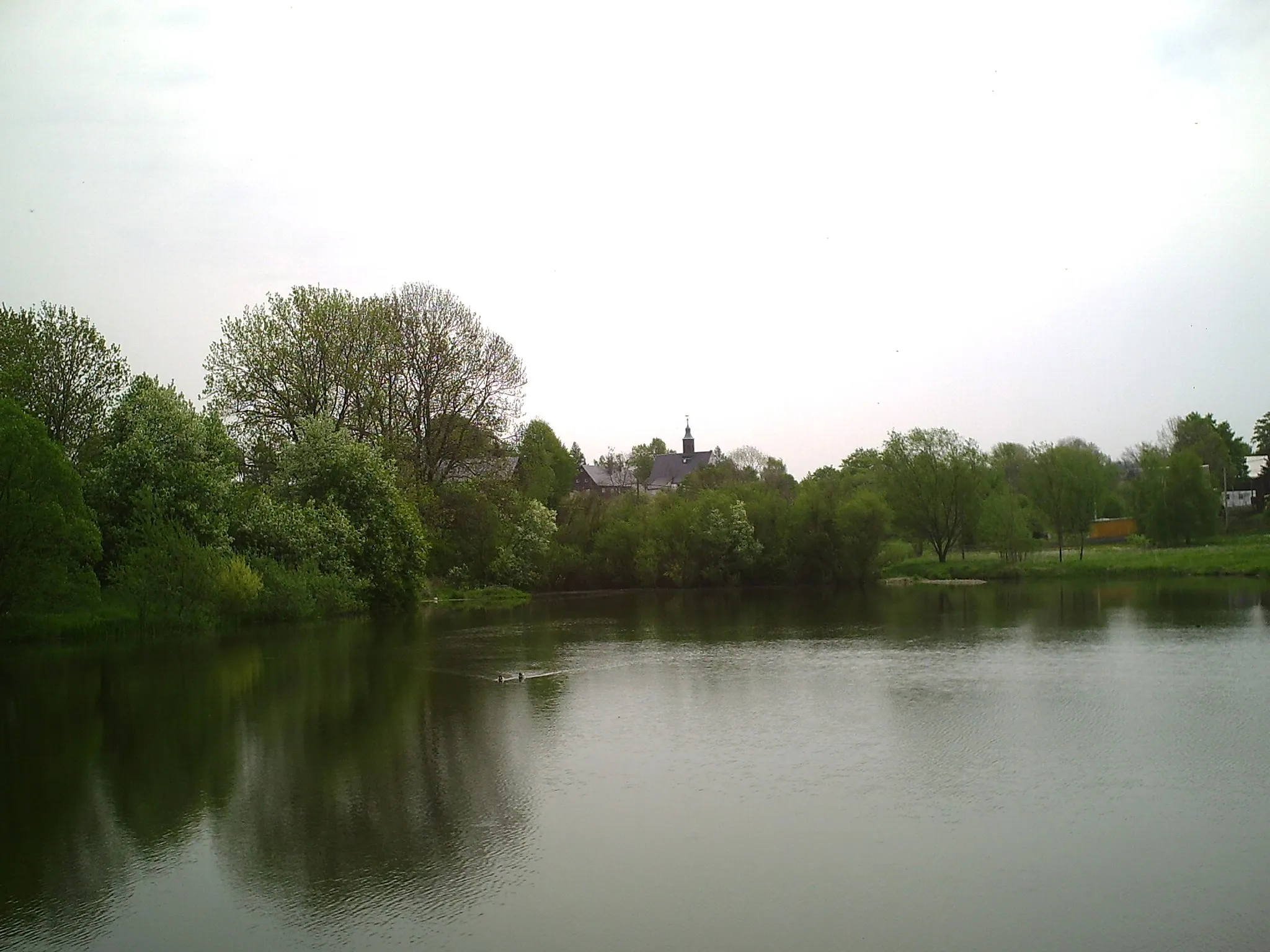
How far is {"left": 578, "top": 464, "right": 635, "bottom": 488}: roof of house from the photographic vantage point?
10456 centimetres

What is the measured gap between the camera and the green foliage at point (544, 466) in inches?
2058

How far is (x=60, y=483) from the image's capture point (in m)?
25.5

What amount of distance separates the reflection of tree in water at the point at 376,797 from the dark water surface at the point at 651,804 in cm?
5

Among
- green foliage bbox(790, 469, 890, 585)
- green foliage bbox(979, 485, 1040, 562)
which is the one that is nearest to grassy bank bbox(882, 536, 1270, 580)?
green foliage bbox(979, 485, 1040, 562)

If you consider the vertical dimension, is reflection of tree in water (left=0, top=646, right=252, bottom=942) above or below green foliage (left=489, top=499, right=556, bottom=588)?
below

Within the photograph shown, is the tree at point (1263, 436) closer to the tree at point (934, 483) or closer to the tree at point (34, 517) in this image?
the tree at point (934, 483)

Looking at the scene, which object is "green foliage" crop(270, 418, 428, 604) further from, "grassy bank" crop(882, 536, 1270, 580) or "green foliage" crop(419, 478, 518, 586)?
"grassy bank" crop(882, 536, 1270, 580)

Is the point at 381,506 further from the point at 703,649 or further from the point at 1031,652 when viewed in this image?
the point at 1031,652

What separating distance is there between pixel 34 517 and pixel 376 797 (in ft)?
58.1

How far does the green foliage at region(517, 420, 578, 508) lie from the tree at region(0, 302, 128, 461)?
17.1 metres

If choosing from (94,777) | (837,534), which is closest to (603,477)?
(837,534)

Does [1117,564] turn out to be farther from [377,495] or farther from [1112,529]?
[377,495]

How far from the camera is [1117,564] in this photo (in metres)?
50.8

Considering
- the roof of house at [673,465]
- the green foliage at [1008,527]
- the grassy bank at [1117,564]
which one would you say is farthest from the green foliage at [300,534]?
the roof of house at [673,465]
